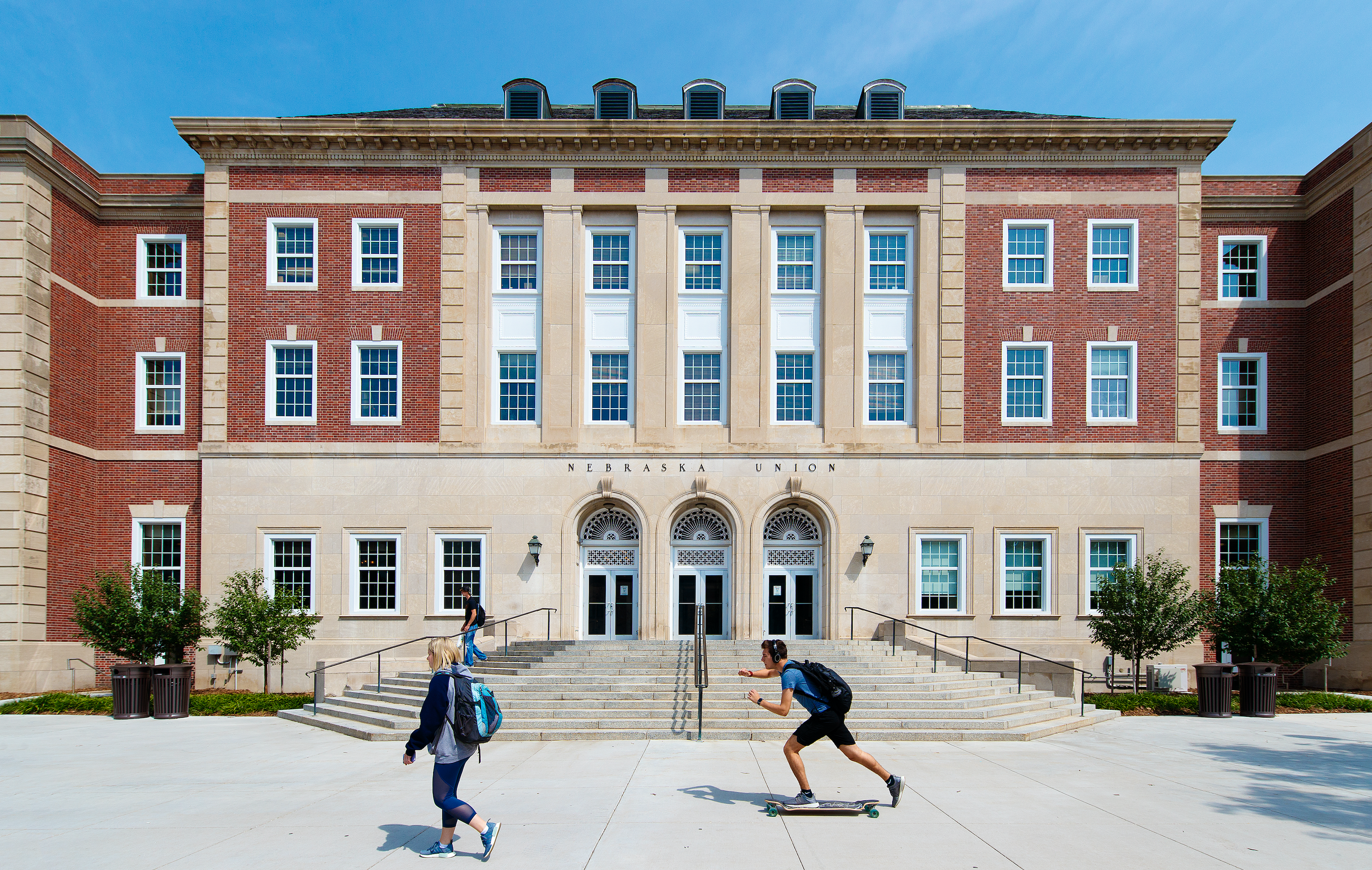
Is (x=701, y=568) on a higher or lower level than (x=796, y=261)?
lower

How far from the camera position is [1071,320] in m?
25.3

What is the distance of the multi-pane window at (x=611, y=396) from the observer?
84.2 ft

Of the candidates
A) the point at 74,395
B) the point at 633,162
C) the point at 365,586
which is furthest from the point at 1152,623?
the point at 74,395

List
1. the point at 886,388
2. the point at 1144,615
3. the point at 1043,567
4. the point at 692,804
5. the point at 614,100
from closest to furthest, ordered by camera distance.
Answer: the point at 692,804 < the point at 1144,615 < the point at 1043,567 < the point at 886,388 < the point at 614,100

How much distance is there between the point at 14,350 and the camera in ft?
75.6

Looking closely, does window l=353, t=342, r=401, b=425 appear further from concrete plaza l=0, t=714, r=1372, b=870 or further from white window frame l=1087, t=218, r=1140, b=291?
white window frame l=1087, t=218, r=1140, b=291

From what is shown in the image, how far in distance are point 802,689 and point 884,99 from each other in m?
22.7

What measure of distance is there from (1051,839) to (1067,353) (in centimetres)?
1857

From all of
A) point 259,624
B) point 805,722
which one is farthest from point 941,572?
point 259,624

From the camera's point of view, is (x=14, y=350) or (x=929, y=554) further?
(x=929, y=554)

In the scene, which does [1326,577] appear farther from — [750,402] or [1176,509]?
[750,402]

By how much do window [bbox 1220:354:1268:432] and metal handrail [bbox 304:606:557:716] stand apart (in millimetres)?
19186

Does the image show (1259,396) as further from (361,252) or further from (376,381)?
(361,252)

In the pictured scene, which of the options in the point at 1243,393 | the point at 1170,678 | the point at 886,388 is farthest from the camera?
the point at 1243,393
